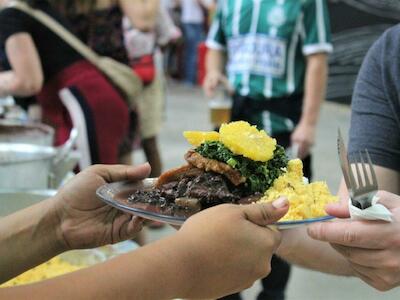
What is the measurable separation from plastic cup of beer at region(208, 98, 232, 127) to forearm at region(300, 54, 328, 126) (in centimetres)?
38

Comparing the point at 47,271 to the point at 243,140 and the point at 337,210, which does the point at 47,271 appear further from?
the point at 337,210

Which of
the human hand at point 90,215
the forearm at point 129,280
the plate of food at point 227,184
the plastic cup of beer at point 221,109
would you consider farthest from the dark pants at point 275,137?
the forearm at point 129,280

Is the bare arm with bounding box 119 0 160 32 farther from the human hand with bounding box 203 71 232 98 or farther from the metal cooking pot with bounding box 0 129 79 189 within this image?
the metal cooking pot with bounding box 0 129 79 189

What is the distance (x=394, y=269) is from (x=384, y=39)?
648mm

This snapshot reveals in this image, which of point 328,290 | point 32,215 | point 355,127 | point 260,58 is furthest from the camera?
point 328,290

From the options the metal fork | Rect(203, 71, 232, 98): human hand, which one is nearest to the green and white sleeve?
Rect(203, 71, 232, 98): human hand

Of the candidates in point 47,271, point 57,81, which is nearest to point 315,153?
point 57,81

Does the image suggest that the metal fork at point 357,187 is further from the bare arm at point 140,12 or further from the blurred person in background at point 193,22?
the blurred person in background at point 193,22

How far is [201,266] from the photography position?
1035mm

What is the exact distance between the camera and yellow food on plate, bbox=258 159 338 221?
3.68 feet

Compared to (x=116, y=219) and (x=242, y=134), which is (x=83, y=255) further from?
(x=242, y=134)

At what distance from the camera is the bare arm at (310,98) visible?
2.96 m

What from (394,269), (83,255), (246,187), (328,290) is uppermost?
(246,187)

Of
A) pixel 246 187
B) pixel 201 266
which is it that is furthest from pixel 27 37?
pixel 201 266
